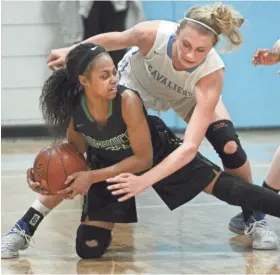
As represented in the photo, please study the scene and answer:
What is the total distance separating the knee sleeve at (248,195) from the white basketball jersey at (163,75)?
1.55 feet

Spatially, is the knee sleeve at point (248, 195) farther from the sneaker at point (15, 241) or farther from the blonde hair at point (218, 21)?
the sneaker at point (15, 241)

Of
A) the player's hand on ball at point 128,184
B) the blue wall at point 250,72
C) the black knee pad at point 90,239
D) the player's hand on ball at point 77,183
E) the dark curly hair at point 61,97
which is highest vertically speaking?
the dark curly hair at point 61,97

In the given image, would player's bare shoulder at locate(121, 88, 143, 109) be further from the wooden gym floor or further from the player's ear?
the wooden gym floor

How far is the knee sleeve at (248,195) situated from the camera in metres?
A: 3.67

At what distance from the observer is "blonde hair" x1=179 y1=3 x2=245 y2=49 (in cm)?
356

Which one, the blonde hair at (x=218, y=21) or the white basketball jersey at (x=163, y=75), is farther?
the white basketball jersey at (x=163, y=75)

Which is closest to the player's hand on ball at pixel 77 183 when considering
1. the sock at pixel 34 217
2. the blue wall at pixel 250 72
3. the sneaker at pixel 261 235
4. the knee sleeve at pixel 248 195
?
the sock at pixel 34 217

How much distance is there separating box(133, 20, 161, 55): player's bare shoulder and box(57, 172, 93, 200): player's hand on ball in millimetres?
715

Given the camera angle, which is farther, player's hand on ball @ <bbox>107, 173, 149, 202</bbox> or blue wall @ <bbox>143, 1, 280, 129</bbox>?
blue wall @ <bbox>143, 1, 280, 129</bbox>

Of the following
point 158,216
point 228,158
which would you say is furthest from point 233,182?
point 158,216

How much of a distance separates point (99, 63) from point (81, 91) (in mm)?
218

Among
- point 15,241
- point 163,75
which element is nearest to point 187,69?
point 163,75

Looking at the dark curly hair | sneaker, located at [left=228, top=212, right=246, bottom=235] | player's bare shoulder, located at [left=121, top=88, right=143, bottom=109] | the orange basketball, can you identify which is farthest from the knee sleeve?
the dark curly hair

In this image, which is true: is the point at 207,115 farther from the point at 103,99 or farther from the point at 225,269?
the point at 225,269
